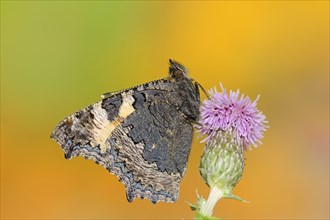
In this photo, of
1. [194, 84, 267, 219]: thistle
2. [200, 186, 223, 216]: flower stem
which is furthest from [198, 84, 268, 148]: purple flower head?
[200, 186, 223, 216]: flower stem

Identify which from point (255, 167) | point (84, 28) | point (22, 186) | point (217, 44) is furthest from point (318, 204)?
point (84, 28)

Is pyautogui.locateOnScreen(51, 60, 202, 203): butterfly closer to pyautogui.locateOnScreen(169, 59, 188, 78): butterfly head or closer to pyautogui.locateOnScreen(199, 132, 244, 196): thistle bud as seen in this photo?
pyautogui.locateOnScreen(169, 59, 188, 78): butterfly head

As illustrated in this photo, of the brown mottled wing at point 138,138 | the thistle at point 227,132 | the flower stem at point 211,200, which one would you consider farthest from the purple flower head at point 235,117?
the flower stem at point 211,200

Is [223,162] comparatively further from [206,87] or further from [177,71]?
[206,87]

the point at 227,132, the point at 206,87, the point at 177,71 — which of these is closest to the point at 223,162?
the point at 227,132

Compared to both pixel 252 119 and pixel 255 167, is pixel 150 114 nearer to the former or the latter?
pixel 252 119

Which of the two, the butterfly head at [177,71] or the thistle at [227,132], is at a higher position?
the butterfly head at [177,71]

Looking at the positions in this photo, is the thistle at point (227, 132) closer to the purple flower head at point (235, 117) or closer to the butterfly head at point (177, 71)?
the purple flower head at point (235, 117)

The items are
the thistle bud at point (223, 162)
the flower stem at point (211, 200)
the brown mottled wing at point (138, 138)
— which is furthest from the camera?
the brown mottled wing at point (138, 138)
